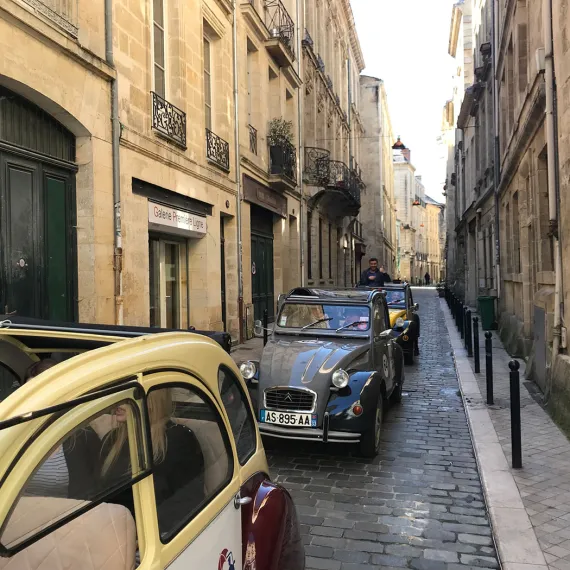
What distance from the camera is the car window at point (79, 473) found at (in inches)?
50.7

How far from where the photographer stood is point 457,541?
3723 mm

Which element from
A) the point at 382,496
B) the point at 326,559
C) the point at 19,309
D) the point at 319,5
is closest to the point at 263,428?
the point at 382,496

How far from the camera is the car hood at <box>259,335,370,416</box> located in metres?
5.28

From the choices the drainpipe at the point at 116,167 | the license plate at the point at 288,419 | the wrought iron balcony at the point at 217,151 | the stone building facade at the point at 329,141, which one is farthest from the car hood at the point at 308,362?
the stone building facade at the point at 329,141

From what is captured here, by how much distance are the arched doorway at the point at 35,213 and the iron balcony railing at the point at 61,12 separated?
1.12 metres

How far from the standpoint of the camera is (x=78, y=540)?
60.7 inches

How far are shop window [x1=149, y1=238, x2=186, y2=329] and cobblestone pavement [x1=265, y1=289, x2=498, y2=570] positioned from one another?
17.1 feet

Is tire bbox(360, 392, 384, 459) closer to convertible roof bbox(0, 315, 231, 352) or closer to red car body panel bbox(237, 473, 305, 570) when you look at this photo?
red car body panel bbox(237, 473, 305, 570)

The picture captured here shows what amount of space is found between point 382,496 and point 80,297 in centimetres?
502

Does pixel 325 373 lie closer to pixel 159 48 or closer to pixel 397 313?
pixel 397 313

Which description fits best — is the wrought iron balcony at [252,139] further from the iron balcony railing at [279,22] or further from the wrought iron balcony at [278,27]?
the iron balcony railing at [279,22]

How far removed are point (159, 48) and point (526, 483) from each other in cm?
957

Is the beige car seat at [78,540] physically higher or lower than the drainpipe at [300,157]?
lower

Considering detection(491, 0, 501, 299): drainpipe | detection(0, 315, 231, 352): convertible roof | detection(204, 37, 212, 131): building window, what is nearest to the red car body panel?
detection(0, 315, 231, 352): convertible roof
